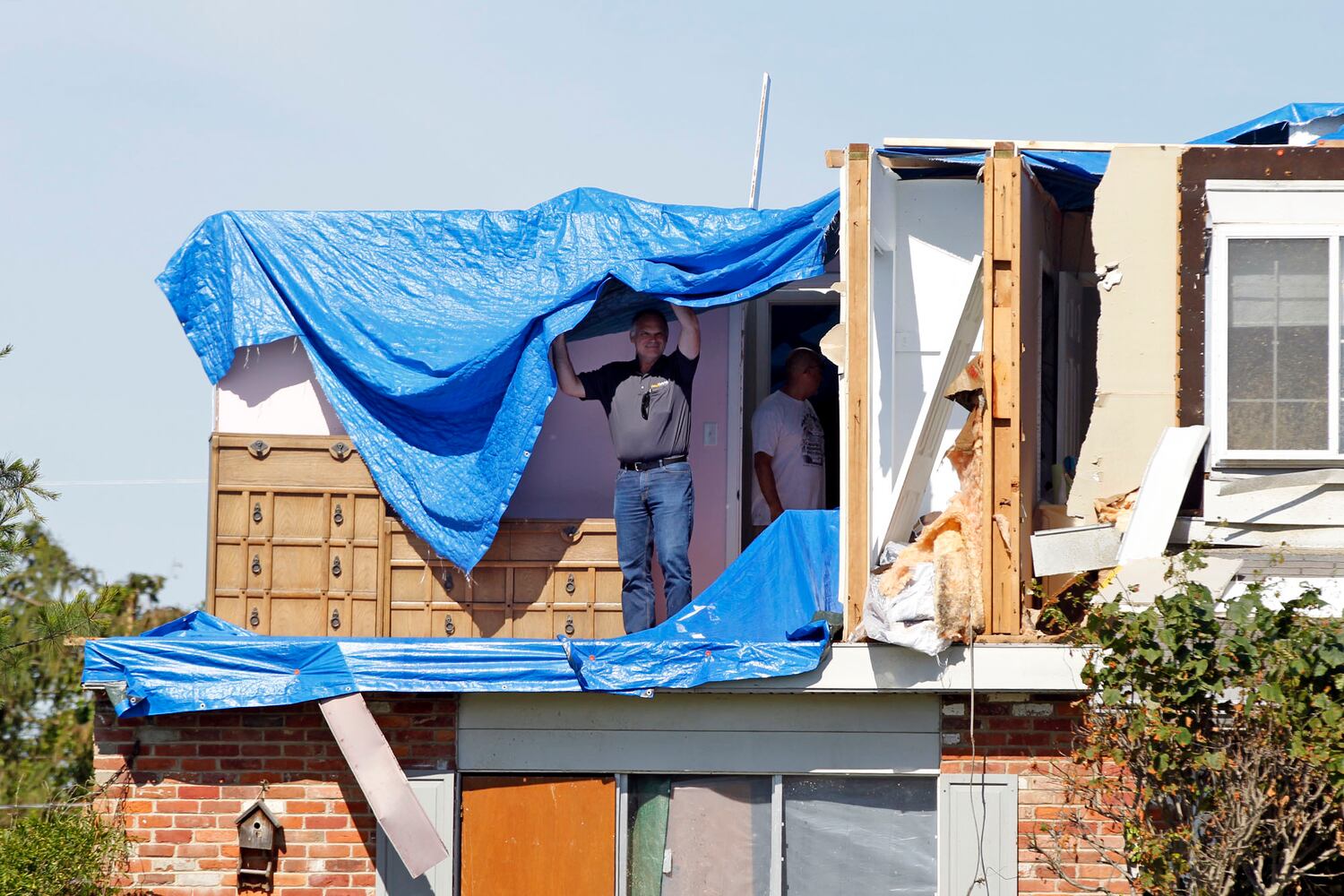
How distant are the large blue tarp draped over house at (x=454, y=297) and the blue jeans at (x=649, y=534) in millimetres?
683

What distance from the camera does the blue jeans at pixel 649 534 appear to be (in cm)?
934

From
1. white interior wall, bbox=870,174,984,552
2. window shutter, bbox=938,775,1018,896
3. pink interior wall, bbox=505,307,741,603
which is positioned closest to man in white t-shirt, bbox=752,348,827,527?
pink interior wall, bbox=505,307,741,603

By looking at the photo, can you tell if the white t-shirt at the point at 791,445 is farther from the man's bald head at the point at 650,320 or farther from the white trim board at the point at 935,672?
the white trim board at the point at 935,672

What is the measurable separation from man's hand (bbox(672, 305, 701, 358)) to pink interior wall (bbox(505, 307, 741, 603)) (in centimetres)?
81

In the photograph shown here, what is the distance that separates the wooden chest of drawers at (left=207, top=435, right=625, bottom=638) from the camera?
376 inches

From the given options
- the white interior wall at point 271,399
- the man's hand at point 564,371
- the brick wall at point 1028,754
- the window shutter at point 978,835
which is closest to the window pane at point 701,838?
the window shutter at point 978,835

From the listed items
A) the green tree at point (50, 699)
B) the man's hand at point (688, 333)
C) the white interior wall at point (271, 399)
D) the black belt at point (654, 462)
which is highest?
the man's hand at point (688, 333)

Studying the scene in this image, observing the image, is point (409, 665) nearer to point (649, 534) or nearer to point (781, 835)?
point (649, 534)

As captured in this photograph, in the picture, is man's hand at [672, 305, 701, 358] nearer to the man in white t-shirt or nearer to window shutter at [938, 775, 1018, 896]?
the man in white t-shirt

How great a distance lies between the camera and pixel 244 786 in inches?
352

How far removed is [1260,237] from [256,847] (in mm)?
6294

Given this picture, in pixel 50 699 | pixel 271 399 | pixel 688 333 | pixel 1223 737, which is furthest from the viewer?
pixel 50 699

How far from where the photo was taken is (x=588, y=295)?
9586 mm

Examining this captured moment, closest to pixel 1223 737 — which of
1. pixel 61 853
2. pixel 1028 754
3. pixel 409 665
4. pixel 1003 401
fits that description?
pixel 1028 754
